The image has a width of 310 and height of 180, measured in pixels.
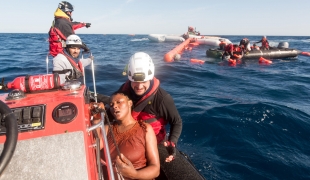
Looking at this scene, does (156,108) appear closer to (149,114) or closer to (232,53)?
(149,114)

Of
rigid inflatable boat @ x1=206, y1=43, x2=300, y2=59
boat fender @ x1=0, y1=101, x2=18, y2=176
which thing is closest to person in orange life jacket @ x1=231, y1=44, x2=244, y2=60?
rigid inflatable boat @ x1=206, y1=43, x2=300, y2=59

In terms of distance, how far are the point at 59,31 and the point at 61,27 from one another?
153 millimetres

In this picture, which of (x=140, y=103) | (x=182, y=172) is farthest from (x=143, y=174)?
(x=140, y=103)

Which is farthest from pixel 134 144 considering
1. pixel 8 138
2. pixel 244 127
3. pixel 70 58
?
pixel 244 127

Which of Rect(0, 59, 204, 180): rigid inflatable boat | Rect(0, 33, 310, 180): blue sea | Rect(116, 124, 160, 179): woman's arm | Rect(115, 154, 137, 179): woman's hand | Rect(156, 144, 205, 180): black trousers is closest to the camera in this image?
Rect(0, 59, 204, 180): rigid inflatable boat

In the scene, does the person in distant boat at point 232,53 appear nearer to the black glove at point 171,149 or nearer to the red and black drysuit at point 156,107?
the red and black drysuit at point 156,107

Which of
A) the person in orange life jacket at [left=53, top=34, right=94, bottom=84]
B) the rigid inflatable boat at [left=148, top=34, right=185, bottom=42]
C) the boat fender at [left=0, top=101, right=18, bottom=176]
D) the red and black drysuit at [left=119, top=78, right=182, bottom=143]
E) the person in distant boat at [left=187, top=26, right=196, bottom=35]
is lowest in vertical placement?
the red and black drysuit at [left=119, top=78, right=182, bottom=143]

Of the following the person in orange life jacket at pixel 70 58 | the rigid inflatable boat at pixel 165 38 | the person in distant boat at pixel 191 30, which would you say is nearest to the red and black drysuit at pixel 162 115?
the person in orange life jacket at pixel 70 58

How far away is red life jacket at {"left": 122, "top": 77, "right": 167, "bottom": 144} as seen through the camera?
320 cm

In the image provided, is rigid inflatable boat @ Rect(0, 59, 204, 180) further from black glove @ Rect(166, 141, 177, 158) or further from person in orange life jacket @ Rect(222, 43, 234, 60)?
person in orange life jacket @ Rect(222, 43, 234, 60)

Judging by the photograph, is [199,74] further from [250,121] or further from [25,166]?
[25,166]

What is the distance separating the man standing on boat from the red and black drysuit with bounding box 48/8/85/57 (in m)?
2.13

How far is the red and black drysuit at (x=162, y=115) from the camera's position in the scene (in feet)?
10.2

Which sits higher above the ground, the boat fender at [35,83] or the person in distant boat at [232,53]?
the person in distant boat at [232,53]
